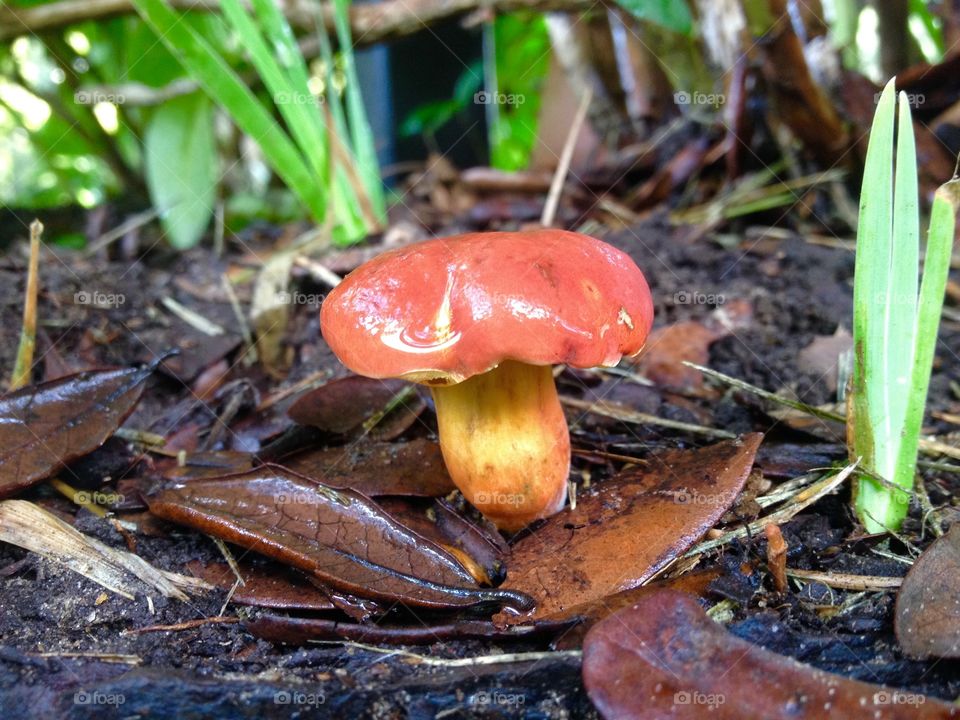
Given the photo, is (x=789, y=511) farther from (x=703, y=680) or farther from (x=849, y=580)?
(x=703, y=680)

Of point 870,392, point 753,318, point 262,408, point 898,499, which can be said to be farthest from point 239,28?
point 898,499

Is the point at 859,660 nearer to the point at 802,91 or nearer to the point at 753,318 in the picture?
the point at 753,318

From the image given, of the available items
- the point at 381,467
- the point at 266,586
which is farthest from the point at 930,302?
the point at 266,586

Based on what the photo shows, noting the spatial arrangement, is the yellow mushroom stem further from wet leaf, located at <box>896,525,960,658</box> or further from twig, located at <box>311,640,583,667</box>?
wet leaf, located at <box>896,525,960,658</box>

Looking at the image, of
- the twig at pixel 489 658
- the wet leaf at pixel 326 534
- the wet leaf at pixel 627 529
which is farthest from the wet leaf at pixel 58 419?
the wet leaf at pixel 627 529

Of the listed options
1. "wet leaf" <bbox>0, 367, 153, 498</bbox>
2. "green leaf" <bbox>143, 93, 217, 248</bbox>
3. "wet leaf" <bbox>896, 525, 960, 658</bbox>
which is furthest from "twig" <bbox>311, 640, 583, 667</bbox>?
"green leaf" <bbox>143, 93, 217, 248</bbox>

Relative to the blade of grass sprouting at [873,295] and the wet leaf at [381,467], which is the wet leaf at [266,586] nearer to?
the wet leaf at [381,467]

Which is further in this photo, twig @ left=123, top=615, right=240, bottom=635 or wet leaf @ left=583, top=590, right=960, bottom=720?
twig @ left=123, top=615, right=240, bottom=635
